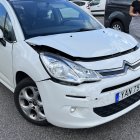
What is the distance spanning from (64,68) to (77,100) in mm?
374

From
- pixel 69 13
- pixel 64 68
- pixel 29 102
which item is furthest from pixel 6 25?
pixel 64 68

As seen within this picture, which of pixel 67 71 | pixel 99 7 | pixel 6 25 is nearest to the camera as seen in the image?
pixel 67 71

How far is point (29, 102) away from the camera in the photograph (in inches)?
145

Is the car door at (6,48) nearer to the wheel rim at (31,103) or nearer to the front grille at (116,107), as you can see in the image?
the wheel rim at (31,103)

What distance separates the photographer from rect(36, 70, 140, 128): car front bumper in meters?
3.10

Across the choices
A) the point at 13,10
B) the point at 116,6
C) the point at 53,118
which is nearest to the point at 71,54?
the point at 53,118

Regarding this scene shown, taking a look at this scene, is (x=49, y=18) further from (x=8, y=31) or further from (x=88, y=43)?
(x=88, y=43)

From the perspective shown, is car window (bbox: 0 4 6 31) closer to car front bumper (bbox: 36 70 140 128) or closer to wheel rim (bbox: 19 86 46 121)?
wheel rim (bbox: 19 86 46 121)

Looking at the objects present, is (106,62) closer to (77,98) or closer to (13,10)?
(77,98)

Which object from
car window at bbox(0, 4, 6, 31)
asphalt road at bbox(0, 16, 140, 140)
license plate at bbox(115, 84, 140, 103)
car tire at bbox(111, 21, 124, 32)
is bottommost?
car tire at bbox(111, 21, 124, 32)

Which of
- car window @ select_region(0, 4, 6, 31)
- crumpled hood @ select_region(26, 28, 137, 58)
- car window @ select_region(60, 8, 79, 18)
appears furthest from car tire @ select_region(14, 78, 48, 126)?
car window @ select_region(60, 8, 79, 18)

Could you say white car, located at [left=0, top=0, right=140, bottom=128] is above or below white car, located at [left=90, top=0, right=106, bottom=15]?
above

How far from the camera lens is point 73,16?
15.2 ft

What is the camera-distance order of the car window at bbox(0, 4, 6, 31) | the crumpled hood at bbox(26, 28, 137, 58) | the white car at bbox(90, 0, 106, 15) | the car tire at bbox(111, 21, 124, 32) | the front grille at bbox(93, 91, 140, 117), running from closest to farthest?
1. the front grille at bbox(93, 91, 140, 117)
2. the crumpled hood at bbox(26, 28, 137, 58)
3. the car window at bbox(0, 4, 6, 31)
4. the car tire at bbox(111, 21, 124, 32)
5. the white car at bbox(90, 0, 106, 15)
